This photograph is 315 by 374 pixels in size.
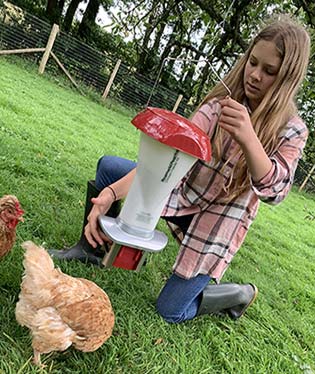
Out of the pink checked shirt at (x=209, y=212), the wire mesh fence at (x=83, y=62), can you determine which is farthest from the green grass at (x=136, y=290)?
the wire mesh fence at (x=83, y=62)

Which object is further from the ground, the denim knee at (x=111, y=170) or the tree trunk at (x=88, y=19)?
the tree trunk at (x=88, y=19)

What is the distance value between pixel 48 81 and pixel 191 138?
10.5 m

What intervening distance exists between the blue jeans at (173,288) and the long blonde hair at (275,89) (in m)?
0.52

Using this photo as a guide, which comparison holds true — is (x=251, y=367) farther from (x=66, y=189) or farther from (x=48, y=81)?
(x=48, y=81)

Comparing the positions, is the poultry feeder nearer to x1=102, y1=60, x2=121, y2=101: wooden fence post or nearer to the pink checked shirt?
the pink checked shirt

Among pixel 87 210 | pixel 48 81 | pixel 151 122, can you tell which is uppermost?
pixel 151 122

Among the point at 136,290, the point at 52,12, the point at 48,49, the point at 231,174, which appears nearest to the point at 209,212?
the point at 231,174

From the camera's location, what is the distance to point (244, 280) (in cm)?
369

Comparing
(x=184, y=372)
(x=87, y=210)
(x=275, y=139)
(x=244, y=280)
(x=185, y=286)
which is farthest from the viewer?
(x=244, y=280)

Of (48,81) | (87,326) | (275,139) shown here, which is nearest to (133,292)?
(87,326)

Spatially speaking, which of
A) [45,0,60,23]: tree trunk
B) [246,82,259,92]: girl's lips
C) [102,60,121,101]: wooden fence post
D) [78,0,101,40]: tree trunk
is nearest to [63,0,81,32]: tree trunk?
[78,0,101,40]: tree trunk

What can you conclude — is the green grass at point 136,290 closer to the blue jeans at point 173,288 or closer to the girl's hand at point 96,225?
the blue jeans at point 173,288

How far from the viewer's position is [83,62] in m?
12.5

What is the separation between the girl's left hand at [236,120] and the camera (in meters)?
1.41
